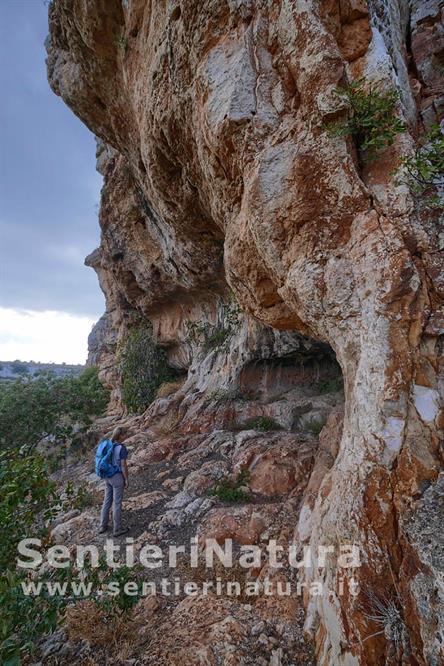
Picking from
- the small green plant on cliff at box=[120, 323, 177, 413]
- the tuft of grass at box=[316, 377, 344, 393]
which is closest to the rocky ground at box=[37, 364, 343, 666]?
the tuft of grass at box=[316, 377, 344, 393]

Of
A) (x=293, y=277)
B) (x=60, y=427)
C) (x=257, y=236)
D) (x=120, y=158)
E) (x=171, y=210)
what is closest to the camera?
(x=293, y=277)

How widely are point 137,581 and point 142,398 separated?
999 cm

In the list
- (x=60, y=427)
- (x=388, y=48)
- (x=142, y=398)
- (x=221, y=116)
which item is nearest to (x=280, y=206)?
(x=221, y=116)

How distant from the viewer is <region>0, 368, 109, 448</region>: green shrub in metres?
11.7

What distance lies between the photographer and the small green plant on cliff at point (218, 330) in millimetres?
9281

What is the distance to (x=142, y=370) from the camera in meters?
13.2

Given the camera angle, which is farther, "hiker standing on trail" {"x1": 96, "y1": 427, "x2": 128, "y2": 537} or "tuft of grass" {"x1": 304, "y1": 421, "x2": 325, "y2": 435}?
"tuft of grass" {"x1": 304, "y1": 421, "x2": 325, "y2": 435}

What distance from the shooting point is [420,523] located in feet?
7.02

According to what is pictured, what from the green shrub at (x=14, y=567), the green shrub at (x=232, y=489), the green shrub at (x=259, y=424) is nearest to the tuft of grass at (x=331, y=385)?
the green shrub at (x=259, y=424)

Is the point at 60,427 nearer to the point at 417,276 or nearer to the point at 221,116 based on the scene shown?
the point at 221,116

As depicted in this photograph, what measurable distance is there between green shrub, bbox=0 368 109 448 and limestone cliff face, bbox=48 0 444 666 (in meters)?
9.91

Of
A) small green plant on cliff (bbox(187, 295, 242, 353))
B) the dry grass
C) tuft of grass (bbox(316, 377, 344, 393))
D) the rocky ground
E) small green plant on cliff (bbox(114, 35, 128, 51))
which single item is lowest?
the rocky ground

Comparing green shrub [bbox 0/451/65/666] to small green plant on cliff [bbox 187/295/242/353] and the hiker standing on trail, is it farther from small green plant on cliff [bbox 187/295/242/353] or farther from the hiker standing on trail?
small green plant on cliff [bbox 187/295/242/353]

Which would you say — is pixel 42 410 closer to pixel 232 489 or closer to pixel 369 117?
pixel 232 489
